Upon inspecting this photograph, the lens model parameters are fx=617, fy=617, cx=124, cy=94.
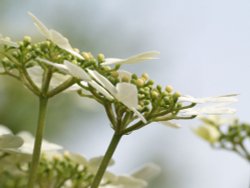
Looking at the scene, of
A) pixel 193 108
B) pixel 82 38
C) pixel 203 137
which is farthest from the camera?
pixel 82 38

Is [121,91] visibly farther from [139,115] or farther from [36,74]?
[36,74]

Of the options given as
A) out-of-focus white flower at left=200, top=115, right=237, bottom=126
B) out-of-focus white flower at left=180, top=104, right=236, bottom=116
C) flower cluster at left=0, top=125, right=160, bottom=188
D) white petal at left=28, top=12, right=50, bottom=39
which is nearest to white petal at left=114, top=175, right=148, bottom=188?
flower cluster at left=0, top=125, right=160, bottom=188

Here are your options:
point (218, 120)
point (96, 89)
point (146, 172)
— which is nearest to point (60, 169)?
point (146, 172)

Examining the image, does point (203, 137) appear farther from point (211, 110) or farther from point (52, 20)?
point (52, 20)

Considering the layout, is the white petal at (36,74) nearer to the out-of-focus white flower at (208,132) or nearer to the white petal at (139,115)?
the white petal at (139,115)

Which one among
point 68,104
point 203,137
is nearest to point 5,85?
point 68,104

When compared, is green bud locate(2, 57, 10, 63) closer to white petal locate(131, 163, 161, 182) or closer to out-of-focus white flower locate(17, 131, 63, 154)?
out-of-focus white flower locate(17, 131, 63, 154)

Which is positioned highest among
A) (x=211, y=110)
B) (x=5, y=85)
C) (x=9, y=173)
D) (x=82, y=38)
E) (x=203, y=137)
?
(x=82, y=38)
